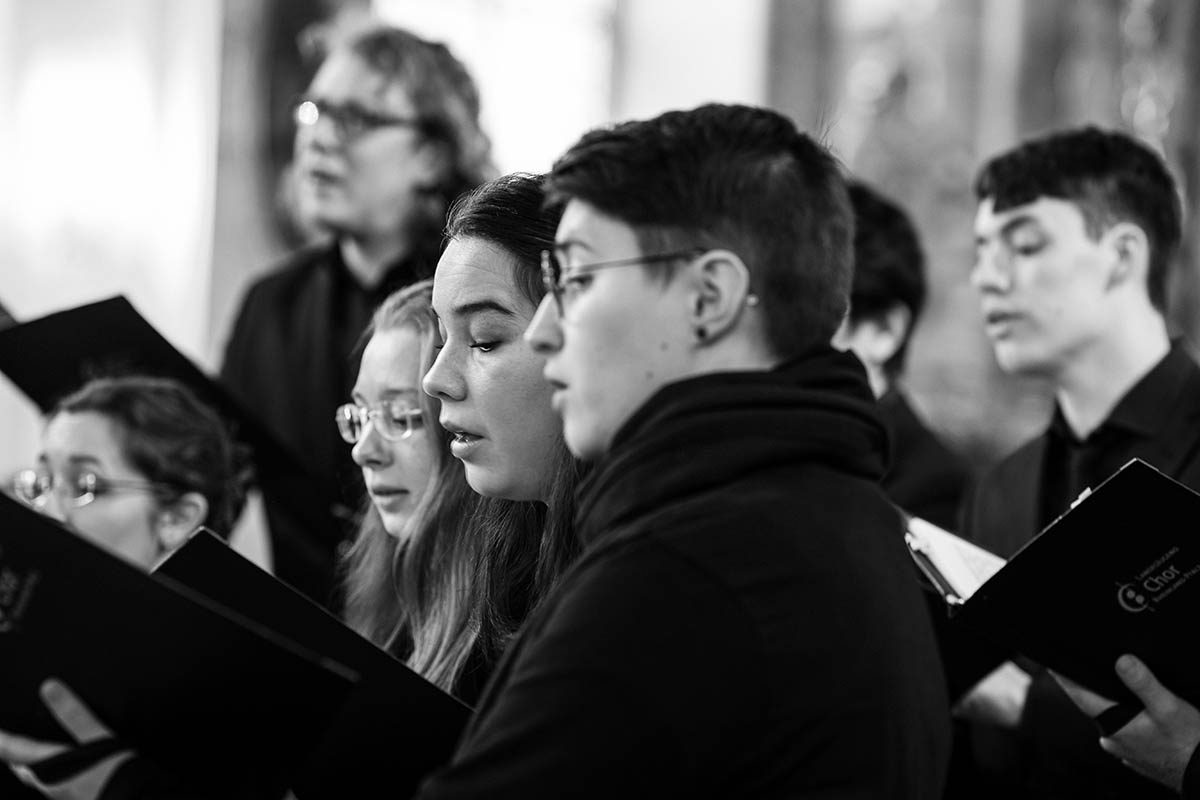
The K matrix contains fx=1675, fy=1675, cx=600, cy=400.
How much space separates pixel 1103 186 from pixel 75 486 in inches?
87.4

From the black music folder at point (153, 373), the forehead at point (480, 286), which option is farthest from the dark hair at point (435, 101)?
the forehead at point (480, 286)

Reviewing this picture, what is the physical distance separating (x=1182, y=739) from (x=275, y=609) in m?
1.28

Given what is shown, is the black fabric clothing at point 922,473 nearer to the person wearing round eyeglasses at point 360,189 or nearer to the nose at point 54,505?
the person wearing round eyeglasses at point 360,189

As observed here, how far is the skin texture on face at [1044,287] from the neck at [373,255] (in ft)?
5.14

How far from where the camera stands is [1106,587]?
2234mm

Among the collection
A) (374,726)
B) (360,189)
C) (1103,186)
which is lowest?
(374,726)

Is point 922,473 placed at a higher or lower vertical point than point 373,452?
lower

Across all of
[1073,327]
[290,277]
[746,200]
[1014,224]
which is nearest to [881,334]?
[1014,224]

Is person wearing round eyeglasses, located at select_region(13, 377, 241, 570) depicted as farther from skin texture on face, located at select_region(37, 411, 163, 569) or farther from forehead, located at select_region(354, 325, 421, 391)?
forehead, located at select_region(354, 325, 421, 391)

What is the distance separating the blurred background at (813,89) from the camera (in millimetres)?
6180

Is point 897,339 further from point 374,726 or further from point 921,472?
point 374,726

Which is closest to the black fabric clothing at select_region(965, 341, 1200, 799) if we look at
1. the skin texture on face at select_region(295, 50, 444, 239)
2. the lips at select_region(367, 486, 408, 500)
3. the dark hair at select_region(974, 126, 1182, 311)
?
the dark hair at select_region(974, 126, 1182, 311)

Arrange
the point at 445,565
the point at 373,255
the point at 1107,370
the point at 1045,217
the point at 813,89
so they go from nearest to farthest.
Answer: the point at 445,565 → the point at 1107,370 → the point at 1045,217 → the point at 373,255 → the point at 813,89

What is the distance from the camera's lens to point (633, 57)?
912cm
